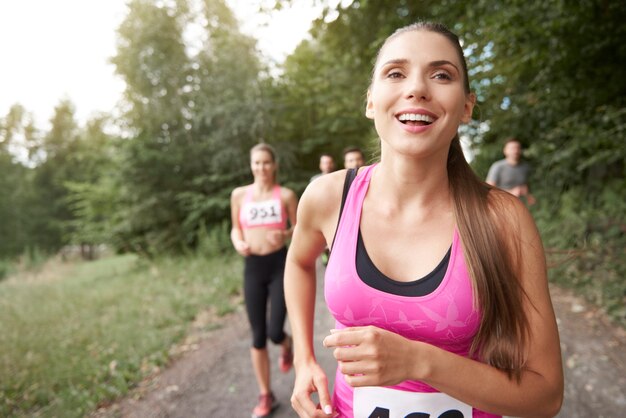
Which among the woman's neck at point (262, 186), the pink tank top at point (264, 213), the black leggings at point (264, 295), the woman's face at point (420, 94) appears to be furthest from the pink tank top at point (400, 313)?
the woman's neck at point (262, 186)

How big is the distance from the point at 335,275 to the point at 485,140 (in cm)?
1306

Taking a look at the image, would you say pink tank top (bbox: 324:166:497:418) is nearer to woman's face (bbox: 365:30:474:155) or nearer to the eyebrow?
woman's face (bbox: 365:30:474:155)

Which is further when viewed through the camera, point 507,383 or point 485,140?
point 485,140

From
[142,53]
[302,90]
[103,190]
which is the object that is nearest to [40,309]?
[103,190]

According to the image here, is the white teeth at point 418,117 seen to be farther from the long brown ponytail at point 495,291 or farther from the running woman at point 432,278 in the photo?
the long brown ponytail at point 495,291

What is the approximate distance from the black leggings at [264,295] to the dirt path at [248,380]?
30.9 inches

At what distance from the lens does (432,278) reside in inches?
46.1

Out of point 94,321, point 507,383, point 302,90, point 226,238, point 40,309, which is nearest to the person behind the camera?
point 507,383

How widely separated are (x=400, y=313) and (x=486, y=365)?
0.29 m

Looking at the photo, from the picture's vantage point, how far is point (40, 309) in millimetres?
7223

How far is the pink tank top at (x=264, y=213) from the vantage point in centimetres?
394

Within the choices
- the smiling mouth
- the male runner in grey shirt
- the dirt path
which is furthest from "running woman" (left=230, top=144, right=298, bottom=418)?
the male runner in grey shirt

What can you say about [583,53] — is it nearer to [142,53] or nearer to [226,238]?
[226,238]

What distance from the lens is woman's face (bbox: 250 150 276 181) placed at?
3.99 meters
